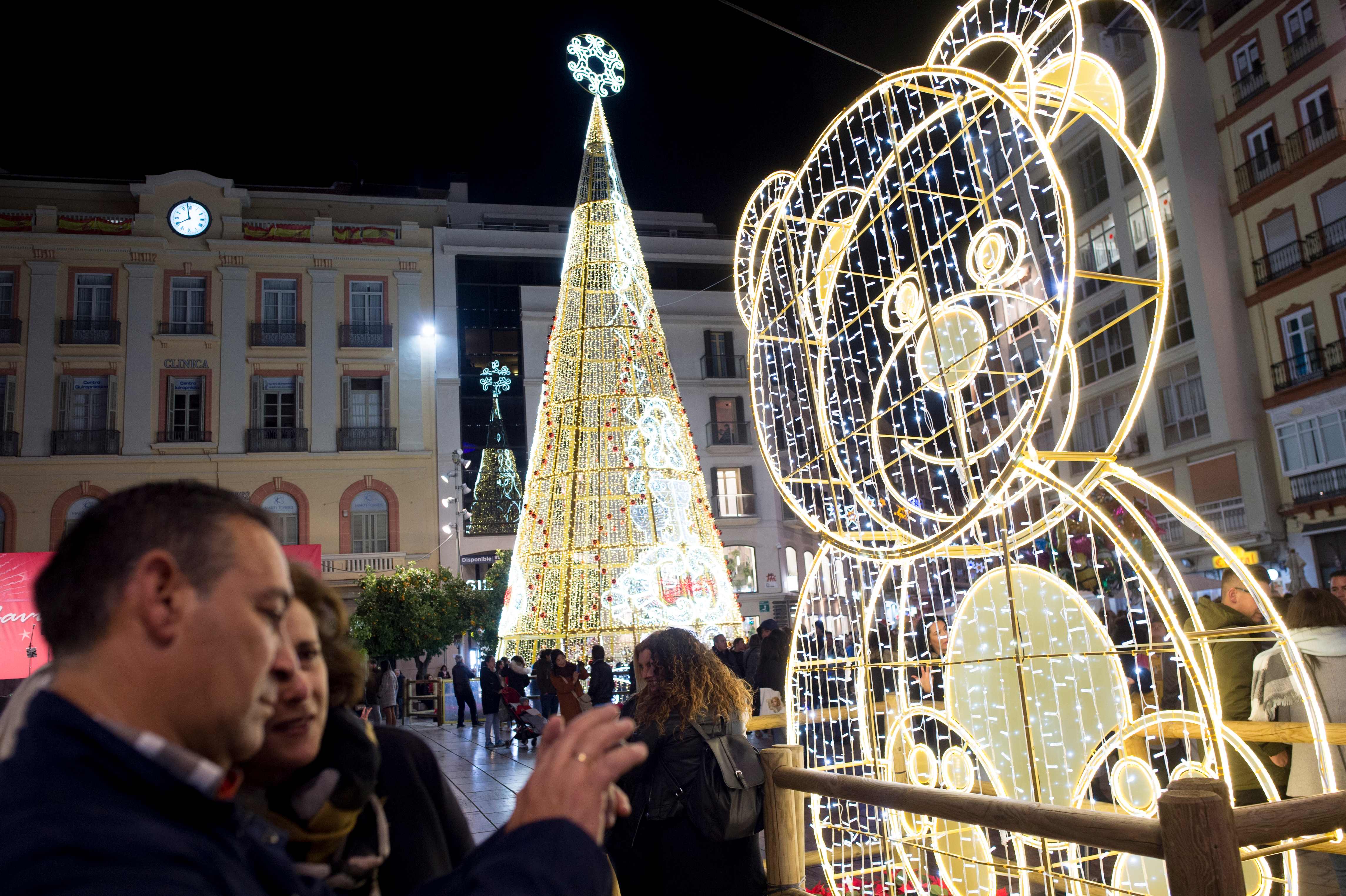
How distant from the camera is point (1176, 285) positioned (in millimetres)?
22734

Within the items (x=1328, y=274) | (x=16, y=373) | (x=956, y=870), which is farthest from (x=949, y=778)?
(x=16, y=373)

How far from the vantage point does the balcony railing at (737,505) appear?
2867 centimetres

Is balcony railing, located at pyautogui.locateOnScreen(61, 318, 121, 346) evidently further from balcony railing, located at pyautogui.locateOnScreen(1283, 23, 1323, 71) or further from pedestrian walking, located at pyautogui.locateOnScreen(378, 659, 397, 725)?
balcony railing, located at pyautogui.locateOnScreen(1283, 23, 1323, 71)

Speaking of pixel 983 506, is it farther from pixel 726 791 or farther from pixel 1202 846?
pixel 726 791

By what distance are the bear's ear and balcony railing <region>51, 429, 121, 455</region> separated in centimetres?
2463

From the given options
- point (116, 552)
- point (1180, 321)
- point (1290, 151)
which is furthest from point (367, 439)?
point (116, 552)

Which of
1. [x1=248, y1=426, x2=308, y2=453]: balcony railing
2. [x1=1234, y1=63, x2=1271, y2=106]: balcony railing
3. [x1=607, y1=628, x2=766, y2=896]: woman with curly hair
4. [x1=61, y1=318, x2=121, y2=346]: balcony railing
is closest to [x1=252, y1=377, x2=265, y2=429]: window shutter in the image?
[x1=248, y1=426, x2=308, y2=453]: balcony railing

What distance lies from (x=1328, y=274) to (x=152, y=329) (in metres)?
28.6

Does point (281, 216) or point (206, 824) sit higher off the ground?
point (281, 216)

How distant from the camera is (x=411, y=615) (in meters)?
19.5

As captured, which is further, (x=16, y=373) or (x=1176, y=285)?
(x=16, y=373)

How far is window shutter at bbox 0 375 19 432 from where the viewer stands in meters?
24.6

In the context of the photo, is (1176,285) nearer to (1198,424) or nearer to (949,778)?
(1198,424)

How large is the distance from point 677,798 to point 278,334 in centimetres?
2587
